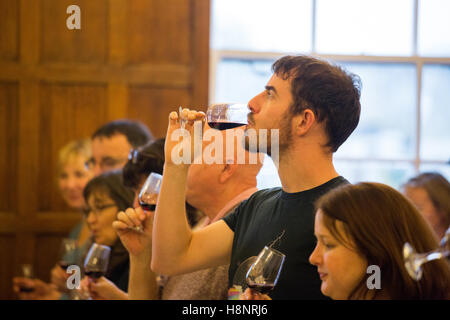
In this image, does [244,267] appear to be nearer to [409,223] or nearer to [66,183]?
[409,223]

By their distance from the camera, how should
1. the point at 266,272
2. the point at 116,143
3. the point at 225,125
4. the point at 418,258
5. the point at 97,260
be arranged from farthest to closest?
the point at 116,143, the point at 97,260, the point at 225,125, the point at 266,272, the point at 418,258

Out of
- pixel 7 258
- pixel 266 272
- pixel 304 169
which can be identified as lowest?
pixel 7 258

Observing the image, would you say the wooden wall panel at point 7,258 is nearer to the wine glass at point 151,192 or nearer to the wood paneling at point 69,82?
the wood paneling at point 69,82

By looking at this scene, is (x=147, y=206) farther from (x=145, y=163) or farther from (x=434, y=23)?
(x=434, y=23)

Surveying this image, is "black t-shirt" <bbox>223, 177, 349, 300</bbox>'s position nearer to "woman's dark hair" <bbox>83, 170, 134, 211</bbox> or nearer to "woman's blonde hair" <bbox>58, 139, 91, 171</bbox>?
"woman's dark hair" <bbox>83, 170, 134, 211</bbox>

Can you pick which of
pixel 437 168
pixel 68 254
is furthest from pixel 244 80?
pixel 68 254

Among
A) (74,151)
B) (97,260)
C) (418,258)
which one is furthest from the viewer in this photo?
(74,151)

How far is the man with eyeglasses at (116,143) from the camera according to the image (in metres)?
3.35

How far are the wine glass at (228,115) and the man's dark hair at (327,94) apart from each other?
158 mm

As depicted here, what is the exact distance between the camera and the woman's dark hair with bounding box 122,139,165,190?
7.79 feet

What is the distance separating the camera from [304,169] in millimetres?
1645

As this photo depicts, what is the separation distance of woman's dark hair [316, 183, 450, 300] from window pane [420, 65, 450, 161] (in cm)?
327

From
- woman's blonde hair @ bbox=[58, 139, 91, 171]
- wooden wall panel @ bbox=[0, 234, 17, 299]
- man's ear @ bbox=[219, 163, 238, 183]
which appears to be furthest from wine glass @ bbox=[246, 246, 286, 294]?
wooden wall panel @ bbox=[0, 234, 17, 299]

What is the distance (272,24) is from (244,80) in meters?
0.45
